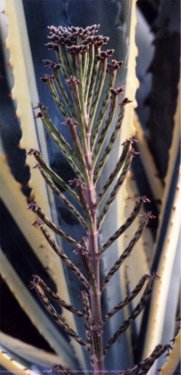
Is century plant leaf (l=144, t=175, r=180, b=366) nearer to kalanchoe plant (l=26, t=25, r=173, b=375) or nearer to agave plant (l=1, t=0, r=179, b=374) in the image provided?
agave plant (l=1, t=0, r=179, b=374)

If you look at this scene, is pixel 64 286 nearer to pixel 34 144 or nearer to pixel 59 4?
pixel 34 144

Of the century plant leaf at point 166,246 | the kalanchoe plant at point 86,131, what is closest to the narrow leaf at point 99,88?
the kalanchoe plant at point 86,131

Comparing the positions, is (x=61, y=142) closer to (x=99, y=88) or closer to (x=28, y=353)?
(x=99, y=88)

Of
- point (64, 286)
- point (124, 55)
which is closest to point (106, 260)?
point (64, 286)

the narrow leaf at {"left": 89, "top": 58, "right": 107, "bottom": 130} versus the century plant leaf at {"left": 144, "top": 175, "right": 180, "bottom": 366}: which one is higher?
the narrow leaf at {"left": 89, "top": 58, "right": 107, "bottom": 130}

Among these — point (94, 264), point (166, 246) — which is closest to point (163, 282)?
point (166, 246)

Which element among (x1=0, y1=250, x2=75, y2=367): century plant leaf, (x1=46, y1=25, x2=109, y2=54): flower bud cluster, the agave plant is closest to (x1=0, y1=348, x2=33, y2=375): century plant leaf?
the agave plant

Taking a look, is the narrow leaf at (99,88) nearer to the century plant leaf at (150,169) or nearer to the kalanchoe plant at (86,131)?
the kalanchoe plant at (86,131)
